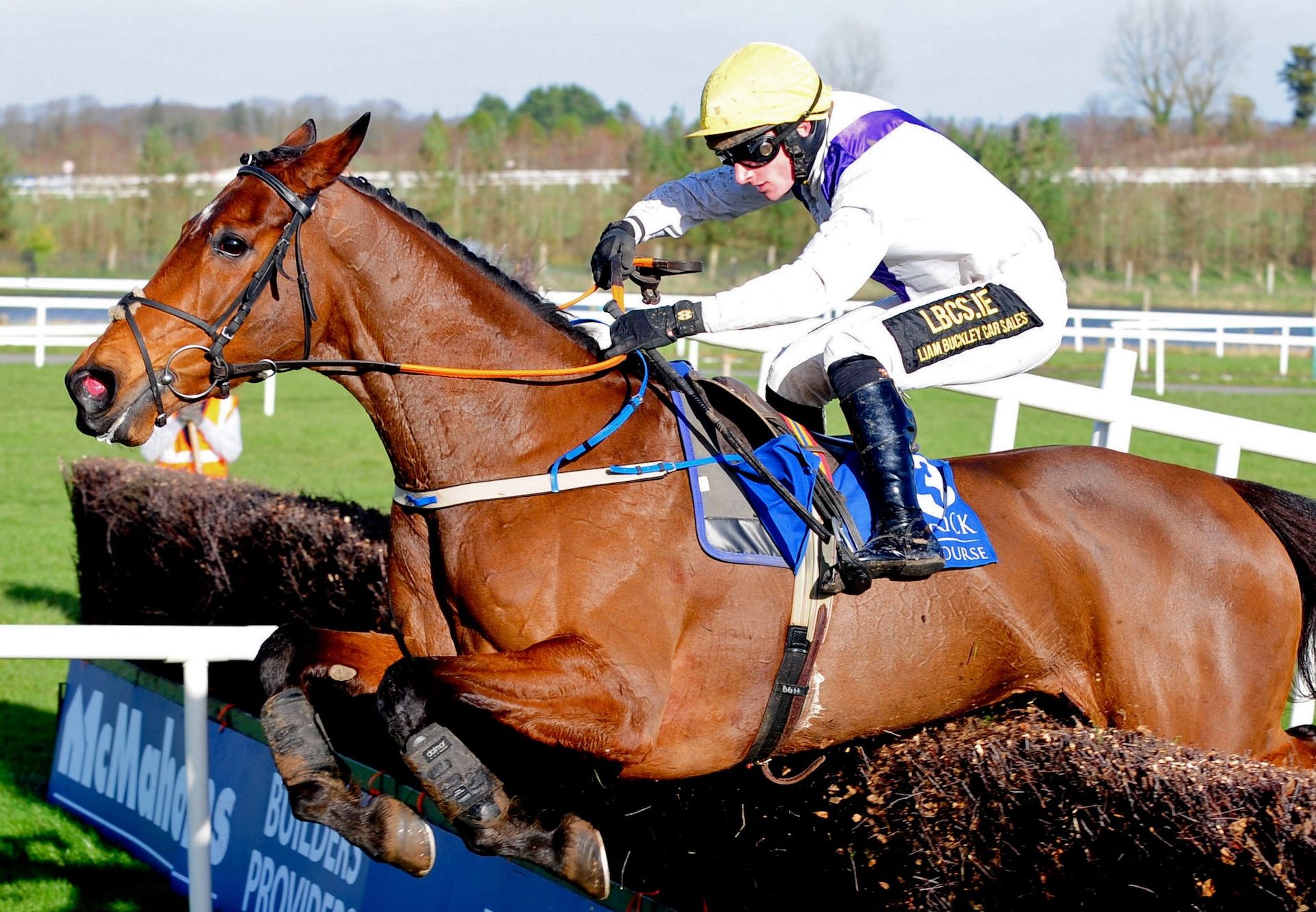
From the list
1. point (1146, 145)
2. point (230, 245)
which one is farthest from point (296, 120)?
point (230, 245)

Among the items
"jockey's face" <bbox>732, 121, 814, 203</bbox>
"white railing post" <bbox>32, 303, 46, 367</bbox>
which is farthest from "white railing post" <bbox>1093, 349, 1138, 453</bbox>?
"white railing post" <bbox>32, 303, 46, 367</bbox>

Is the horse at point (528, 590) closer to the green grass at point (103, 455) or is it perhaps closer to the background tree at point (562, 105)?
the green grass at point (103, 455)

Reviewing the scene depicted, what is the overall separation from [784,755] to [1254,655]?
1317mm

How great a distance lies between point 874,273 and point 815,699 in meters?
1.14

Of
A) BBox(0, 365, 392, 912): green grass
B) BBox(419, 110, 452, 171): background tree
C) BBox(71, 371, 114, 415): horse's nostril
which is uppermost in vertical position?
BBox(419, 110, 452, 171): background tree

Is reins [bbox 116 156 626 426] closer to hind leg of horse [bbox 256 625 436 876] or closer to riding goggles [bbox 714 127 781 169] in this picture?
hind leg of horse [bbox 256 625 436 876]

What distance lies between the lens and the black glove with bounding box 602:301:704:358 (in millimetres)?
3227

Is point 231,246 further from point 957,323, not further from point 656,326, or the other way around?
point 957,323

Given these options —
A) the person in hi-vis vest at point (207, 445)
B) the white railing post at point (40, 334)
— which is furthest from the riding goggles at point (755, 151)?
the white railing post at point (40, 334)

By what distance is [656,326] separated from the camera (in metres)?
3.23

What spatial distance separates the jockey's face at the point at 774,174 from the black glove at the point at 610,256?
33cm

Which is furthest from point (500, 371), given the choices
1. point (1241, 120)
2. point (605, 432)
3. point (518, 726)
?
point (1241, 120)

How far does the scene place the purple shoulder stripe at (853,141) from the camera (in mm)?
3422

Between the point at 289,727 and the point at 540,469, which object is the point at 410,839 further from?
the point at 540,469
